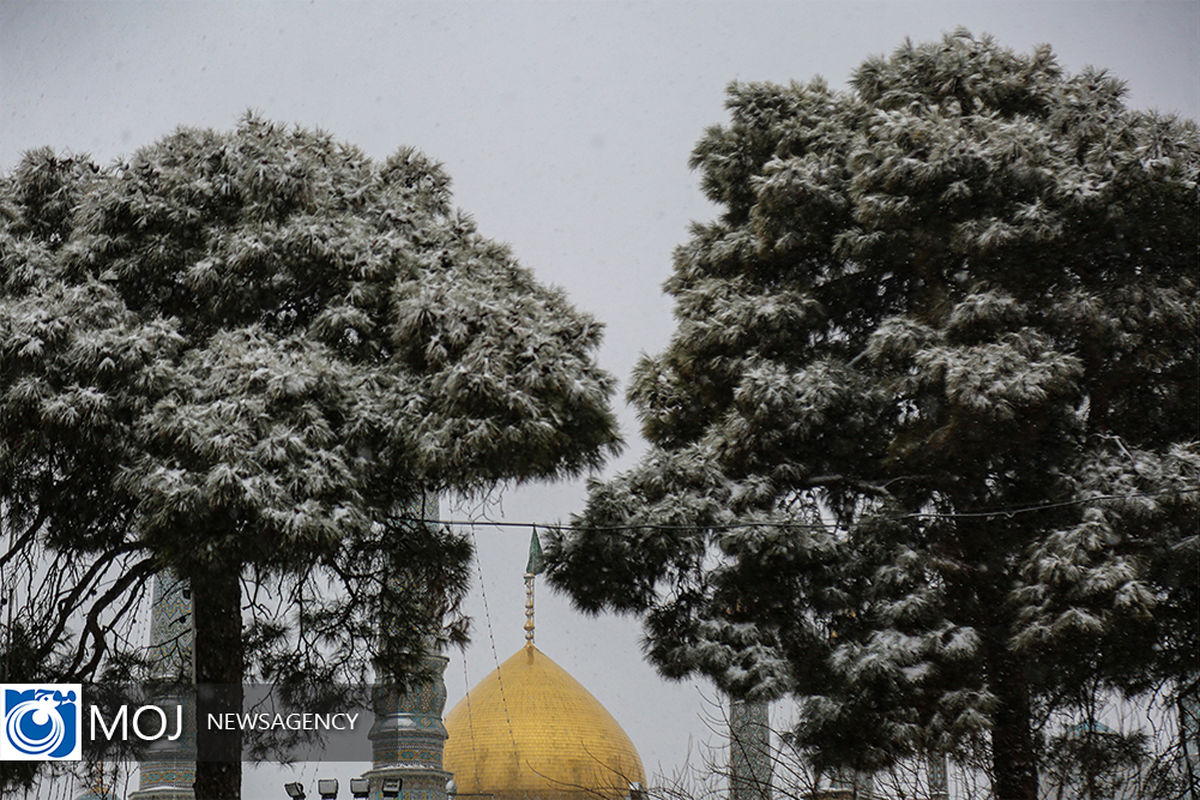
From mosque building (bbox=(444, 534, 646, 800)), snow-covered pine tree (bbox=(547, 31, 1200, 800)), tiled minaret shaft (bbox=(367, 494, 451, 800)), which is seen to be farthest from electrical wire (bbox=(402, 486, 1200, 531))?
mosque building (bbox=(444, 534, 646, 800))

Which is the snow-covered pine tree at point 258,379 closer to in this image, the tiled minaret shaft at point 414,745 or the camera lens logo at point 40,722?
the camera lens logo at point 40,722

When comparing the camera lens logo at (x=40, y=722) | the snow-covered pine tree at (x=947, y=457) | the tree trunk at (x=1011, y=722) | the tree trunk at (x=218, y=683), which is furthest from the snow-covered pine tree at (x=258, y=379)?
the tree trunk at (x=1011, y=722)

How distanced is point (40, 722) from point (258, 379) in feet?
9.01

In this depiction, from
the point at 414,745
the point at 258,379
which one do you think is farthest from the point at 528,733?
the point at 258,379

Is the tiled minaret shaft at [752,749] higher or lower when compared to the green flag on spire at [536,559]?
lower

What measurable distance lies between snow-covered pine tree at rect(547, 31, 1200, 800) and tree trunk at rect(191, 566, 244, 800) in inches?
87.3

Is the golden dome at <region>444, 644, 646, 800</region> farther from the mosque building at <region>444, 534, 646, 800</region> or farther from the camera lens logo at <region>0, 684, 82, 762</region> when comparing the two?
the camera lens logo at <region>0, 684, 82, 762</region>

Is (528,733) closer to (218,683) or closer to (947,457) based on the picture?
(947,457)

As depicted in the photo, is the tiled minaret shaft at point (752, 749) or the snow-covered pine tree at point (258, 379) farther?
the snow-covered pine tree at point (258, 379)

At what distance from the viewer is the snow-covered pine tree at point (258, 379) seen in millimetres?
7730

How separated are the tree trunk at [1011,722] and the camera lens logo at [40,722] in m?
5.81

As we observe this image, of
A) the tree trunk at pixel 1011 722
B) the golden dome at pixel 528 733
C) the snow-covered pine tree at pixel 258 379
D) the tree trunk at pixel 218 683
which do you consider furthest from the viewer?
the golden dome at pixel 528 733

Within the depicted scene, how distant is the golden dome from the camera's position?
25.9m

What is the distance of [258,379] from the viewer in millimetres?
7941
